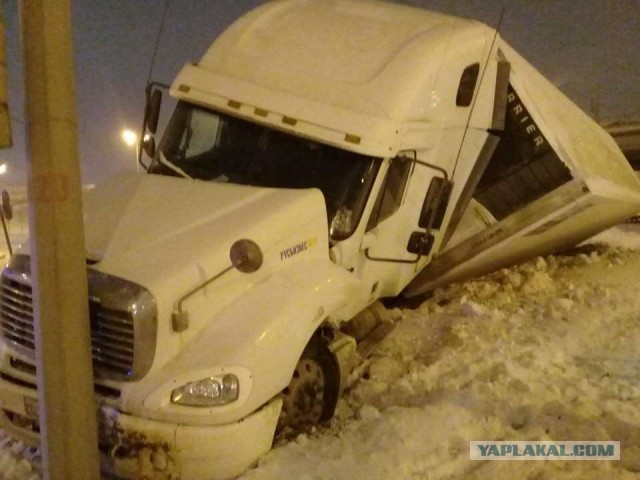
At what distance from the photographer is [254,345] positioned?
4656 mm

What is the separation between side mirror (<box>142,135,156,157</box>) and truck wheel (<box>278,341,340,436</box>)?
277 centimetres

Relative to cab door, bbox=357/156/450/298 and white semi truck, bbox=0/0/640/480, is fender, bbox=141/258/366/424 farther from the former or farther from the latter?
cab door, bbox=357/156/450/298

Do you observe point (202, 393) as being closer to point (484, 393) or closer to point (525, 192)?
point (484, 393)

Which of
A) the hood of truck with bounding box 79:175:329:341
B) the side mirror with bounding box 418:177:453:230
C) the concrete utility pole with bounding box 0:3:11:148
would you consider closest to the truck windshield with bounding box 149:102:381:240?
the hood of truck with bounding box 79:175:329:341

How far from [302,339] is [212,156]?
6.99ft

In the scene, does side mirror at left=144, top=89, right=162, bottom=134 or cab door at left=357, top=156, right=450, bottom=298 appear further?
side mirror at left=144, top=89, right=162, bottom=134

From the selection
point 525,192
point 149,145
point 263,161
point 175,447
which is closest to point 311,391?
point 175,447

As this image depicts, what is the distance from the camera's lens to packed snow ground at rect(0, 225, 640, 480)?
467 centimetres

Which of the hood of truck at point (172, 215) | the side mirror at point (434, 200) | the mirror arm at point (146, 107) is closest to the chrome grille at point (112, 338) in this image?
the hood of truck at point (172, 215)

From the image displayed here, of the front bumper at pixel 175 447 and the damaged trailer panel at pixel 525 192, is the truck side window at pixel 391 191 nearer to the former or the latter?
the damaged trailer panel at pixel 525 192

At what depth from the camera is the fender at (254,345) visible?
454 centimetres

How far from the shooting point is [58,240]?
3941 millimetres

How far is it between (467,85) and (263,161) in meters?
2.16

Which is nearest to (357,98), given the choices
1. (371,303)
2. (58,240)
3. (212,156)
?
(212,156)
